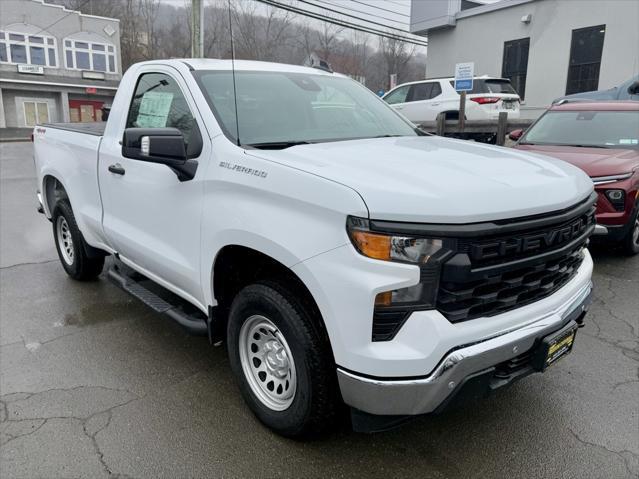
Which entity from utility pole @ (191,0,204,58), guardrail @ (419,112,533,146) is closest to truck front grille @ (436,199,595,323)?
guardrail @ (419,112,533,146)

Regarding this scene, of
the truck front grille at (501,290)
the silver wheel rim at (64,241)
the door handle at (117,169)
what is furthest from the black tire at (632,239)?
the silver wheel rim at (64,241)

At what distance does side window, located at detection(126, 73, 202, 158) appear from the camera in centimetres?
317

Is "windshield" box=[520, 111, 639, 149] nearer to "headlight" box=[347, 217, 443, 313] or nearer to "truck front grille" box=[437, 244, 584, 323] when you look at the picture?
"truck front grille" box=[437, 244, 584, 323]

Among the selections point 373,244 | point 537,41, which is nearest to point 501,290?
point 373,244

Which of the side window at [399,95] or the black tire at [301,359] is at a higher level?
the side window at [399,95]

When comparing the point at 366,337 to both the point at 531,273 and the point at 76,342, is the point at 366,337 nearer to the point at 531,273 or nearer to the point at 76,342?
the point at 531,273

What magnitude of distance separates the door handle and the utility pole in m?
11.0

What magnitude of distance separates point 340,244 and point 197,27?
1389cm

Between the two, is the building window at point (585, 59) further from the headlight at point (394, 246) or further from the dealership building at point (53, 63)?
the dealership building at point (53, 63)

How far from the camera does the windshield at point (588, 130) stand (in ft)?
22.0

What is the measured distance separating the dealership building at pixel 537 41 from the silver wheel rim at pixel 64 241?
17.5 metres

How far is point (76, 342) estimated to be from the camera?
13.3 ft

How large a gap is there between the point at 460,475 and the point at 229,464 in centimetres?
114

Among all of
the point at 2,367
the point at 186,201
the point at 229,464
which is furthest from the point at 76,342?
the point at 229,464
